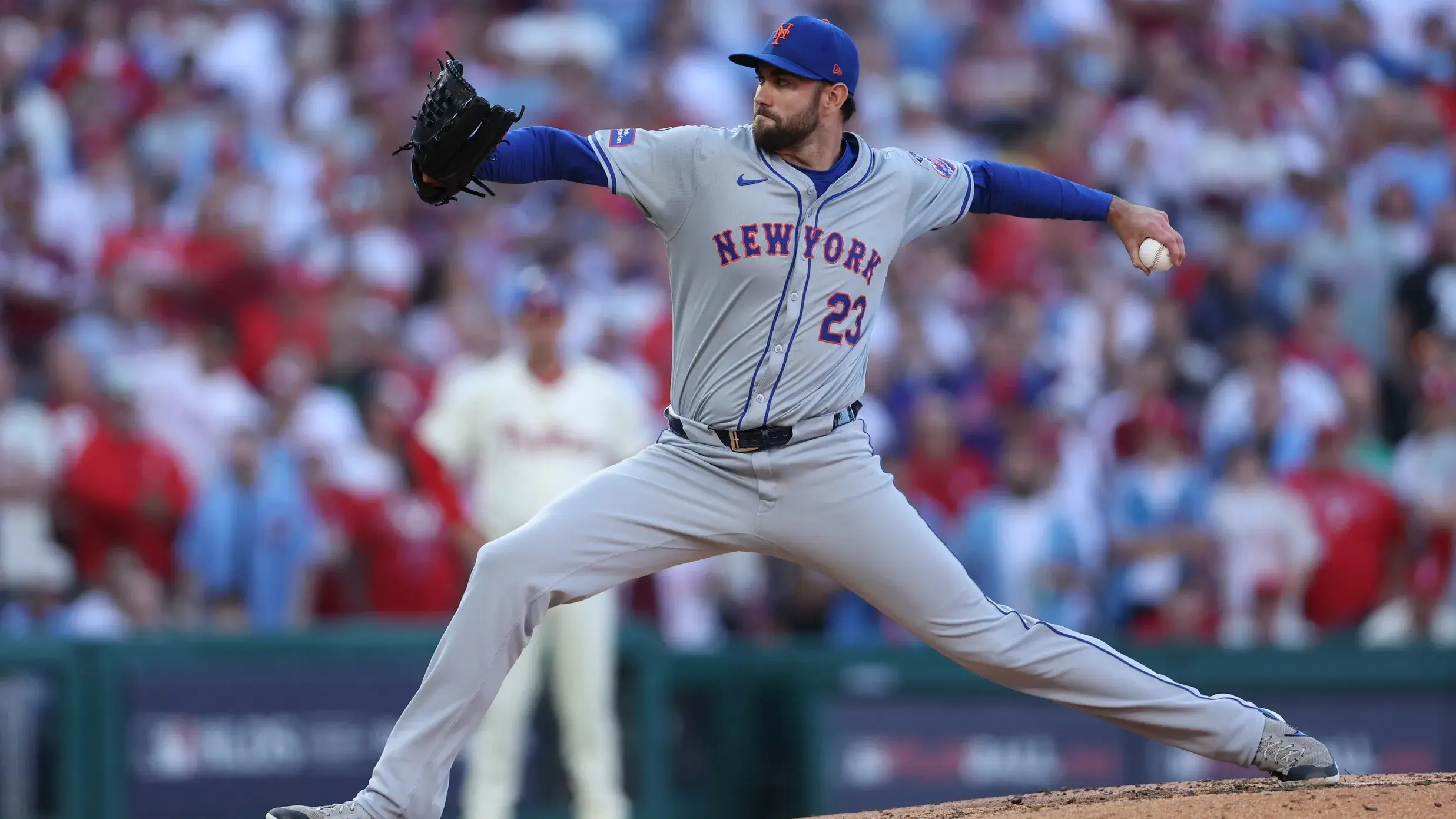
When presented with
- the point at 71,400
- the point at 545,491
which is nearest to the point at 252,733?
the point at 545,491

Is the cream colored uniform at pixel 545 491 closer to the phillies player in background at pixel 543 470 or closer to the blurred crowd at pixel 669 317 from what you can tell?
the phillies player in background at pixel 543 470

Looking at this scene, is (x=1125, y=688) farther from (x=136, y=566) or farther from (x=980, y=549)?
(x=136, y=566)

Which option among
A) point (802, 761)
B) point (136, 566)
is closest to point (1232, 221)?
point (802, 761)

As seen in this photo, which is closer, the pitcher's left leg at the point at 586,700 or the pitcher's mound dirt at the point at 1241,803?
the pitcher's mound dirt at the point at 1241,803

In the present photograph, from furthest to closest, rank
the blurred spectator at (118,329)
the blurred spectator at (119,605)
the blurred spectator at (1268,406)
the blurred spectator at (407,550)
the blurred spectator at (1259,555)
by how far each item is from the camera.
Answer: the blurred spectator at (1268,406) < the blurred spectator at (118,329) < the blurred spectator at (1259,555) < the blurred spectator at (407,550) < the blurred spectator at (119,605)

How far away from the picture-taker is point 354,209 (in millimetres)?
10883

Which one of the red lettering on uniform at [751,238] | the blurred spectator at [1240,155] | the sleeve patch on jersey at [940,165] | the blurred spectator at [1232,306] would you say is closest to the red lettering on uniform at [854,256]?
the red lettering on uniform at [751,238]

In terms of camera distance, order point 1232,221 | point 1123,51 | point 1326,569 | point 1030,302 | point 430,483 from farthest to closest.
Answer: point 1123,51 < point 1232,221 < point 1030,302 < point 1326,569 < point 430,483


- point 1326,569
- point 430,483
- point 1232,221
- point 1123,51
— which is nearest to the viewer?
point 430,483

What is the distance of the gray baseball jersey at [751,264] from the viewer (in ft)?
15.5

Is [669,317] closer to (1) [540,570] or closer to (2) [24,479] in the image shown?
(2) [24,479]

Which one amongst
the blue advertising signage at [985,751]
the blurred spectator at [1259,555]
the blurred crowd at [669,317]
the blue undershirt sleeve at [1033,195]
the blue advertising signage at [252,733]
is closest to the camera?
the blue undershirt sleeve at [1033,195]

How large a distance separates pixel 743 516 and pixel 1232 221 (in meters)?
8.05

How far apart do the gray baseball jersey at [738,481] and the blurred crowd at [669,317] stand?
3499 mm
